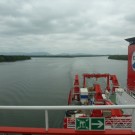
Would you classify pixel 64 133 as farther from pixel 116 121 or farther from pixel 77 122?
pixel 116 121

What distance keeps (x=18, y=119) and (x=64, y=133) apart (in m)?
14.9

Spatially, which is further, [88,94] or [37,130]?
[88,94]

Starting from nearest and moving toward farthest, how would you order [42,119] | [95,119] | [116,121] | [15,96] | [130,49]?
[95,119]
[116,121]
[130,49]
[42,119]
[15,96]

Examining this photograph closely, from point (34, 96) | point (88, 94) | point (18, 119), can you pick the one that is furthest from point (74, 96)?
point (34, 96)

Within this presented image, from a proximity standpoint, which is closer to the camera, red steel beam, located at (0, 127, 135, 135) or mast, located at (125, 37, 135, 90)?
red steel beam, located at (0, 127, 135, 135)

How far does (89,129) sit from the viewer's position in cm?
300

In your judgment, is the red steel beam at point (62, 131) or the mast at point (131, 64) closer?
the red steel beam at point (62, 131)

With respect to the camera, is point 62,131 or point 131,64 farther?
point 131,64

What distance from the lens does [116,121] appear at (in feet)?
28.5

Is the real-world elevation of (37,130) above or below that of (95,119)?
below

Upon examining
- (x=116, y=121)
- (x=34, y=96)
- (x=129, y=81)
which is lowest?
(x=34, y=96)

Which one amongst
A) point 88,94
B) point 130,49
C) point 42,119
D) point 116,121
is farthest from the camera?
point 88,94

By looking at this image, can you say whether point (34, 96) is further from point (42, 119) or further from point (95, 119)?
point (95, 119)

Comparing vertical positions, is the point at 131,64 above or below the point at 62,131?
above
